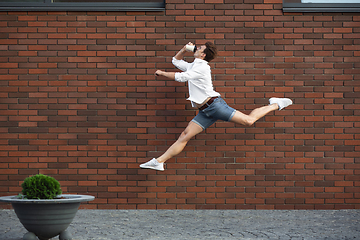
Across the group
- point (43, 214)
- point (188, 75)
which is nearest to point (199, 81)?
point (188, 75)

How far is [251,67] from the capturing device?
17.3 ft

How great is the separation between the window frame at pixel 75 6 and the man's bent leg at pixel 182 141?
1796mm

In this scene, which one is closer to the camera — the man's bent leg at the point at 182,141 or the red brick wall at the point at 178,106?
the man's bent leg at the point at 182,141

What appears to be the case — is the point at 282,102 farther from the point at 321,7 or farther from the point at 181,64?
the point at 321,7

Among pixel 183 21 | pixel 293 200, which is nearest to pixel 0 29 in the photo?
pixel 183 21

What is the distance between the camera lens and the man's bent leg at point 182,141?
15.9 ft

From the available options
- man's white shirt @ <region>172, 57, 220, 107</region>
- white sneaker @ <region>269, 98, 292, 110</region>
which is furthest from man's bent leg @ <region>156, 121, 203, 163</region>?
white sneaker @ <region>269, 98, 292, 110</region>

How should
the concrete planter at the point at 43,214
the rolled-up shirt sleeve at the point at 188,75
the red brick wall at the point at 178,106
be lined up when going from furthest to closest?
the red brick wall at the point at 178,106 < the rolled-up shirt sleeve at the point at 188,75 < the concrete planter at the point at 43,214

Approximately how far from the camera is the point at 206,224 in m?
4.42

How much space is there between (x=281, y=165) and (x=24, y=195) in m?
3.43

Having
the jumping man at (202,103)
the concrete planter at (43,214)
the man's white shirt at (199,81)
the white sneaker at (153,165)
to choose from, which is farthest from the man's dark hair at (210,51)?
the concrete planter at (43,214)

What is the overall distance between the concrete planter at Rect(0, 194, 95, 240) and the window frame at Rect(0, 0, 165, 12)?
2953mm

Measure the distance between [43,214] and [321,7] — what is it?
4563 millimetres

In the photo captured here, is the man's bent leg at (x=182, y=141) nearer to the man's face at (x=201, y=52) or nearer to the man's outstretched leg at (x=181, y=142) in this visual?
the man's outstretched leg at (x=181, y=142)
